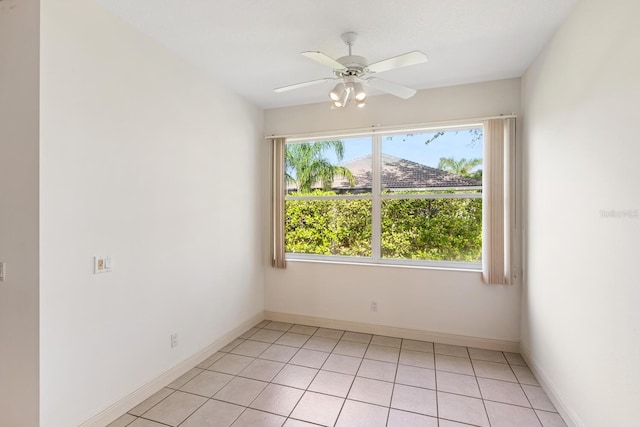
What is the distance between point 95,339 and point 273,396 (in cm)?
130

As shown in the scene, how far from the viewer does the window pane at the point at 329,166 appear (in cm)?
377

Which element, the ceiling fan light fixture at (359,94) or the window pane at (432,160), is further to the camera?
the window pane at (432,160)

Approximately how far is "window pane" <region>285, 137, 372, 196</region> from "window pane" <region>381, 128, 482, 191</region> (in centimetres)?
26

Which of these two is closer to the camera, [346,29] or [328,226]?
[346,29]

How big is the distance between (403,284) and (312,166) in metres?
1.82

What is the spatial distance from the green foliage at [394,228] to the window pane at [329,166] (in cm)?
14

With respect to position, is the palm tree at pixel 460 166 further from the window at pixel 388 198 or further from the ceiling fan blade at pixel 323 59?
the ceiling fan blade at pixel 323 59

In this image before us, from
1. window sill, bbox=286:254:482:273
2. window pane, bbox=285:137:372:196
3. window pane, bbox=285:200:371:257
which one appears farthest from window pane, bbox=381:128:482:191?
window sill, bbox=286:254:482:273

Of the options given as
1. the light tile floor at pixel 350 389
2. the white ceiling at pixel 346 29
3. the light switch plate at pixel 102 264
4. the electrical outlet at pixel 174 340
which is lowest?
the light tile floor at pixel 350 389

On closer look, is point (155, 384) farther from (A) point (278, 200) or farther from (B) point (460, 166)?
(B) point (460, 166)

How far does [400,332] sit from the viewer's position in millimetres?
3461
